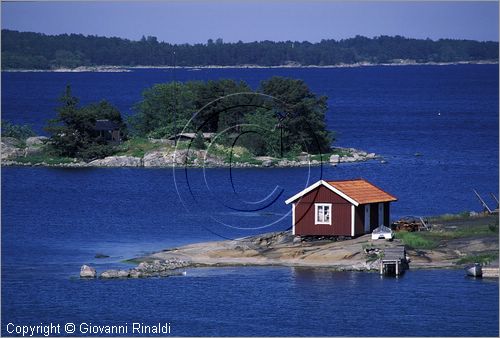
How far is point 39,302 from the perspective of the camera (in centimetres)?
4703

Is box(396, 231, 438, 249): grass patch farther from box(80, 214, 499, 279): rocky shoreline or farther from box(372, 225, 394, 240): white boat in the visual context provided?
box(372, 225, 394, 240): white boat

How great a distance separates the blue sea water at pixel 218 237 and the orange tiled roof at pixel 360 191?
452cm

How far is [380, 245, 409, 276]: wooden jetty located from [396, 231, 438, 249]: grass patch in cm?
199

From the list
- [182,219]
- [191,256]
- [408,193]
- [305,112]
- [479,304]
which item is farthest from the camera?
[305,112]

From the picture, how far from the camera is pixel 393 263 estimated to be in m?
49.7

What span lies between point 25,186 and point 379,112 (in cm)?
9271

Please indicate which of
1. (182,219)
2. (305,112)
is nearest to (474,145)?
(305,112)

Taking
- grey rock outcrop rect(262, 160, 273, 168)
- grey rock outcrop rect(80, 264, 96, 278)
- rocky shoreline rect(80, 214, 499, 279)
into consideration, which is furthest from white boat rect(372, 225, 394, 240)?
grey rock outcrop rect(262, 160, 273, 168)

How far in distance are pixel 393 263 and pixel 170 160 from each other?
1753 inches

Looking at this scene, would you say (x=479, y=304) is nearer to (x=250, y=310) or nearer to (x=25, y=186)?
(x=250, y=310)

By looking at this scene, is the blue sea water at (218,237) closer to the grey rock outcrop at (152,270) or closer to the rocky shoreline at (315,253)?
the grey rock outcrop at (152,270)

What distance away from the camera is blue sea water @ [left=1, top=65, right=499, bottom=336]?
44438 millimetres

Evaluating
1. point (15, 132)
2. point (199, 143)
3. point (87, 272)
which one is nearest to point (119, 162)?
point (199, 143)

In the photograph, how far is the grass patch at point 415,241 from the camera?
52.8 metres
